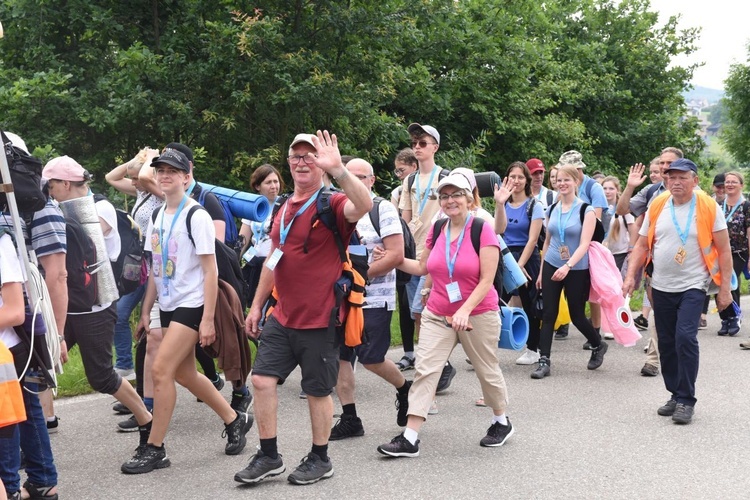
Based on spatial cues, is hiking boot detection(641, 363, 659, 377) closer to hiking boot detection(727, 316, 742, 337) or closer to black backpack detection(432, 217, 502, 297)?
black backpack detection(432, 217, 502, 297)

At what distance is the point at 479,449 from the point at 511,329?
126cm

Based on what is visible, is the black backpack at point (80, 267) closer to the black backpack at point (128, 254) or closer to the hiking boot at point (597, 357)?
the black backpack at point (128, 254)

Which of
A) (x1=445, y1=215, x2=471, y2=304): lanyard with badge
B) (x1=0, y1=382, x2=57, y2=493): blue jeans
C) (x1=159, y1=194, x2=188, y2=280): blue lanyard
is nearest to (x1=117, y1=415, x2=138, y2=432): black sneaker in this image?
(x1=159, y1=194, x2=188, y2=280): blue lanyard

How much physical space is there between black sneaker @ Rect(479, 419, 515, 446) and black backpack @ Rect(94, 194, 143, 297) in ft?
8.82

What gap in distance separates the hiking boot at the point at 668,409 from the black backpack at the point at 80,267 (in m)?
4.02

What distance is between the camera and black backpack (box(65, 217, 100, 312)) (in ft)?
17.6

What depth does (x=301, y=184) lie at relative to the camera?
16.7 ft

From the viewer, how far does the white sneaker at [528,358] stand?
28.8 feet

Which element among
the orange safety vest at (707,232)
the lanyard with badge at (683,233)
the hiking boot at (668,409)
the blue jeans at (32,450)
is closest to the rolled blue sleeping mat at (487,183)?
the lanyard with badge at (683,233)

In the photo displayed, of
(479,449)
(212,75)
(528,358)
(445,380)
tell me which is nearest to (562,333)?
(528,358)

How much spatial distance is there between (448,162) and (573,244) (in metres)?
6.83

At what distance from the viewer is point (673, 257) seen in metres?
6.71

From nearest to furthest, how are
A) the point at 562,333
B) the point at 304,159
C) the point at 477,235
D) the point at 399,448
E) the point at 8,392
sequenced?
the point at 8,392 → the point at 304,159 → the point at 399,448 → the point at 477,235 → the point at 562,333

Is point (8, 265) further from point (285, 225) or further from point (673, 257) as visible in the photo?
point (673, 257)
